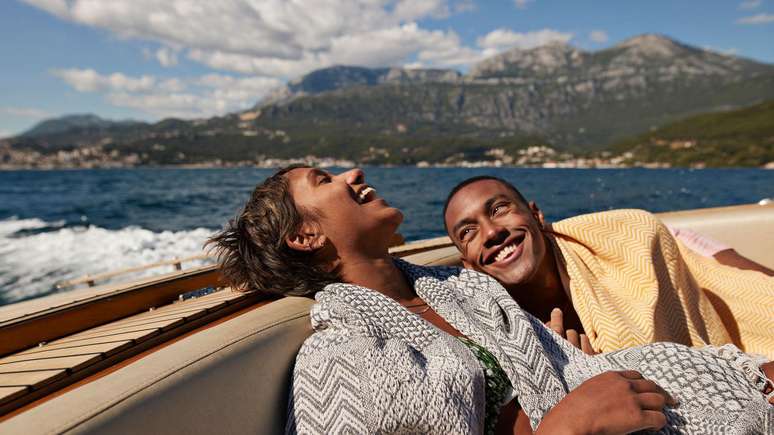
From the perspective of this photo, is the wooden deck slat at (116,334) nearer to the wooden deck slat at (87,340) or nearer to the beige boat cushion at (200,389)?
the wooden deck slat at (87,340)

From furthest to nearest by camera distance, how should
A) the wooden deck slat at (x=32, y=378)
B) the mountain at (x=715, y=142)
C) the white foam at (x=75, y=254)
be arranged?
the mountain at (x=715, y=142)
the white foam at (x=75, y=254)
the wooden deck slat at (x=32, y=378)

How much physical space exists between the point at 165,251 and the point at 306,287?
11320mm

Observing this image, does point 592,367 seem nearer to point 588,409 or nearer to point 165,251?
point 588,409

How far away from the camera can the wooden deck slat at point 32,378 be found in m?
1.01

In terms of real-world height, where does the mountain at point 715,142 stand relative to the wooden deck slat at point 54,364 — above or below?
below

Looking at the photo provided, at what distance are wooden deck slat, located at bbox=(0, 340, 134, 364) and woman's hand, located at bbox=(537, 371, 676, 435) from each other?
0.98 m

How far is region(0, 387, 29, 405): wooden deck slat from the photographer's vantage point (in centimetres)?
95

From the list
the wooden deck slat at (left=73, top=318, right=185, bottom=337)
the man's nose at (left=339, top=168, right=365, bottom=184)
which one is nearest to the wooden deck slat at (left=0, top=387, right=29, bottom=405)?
the wooden deck slat at (left=73, top=318, right=185, bottom=337)

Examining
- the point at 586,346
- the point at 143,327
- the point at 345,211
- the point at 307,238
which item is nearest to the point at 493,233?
the point at 586,346

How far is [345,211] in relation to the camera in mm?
1726

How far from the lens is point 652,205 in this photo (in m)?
29.3

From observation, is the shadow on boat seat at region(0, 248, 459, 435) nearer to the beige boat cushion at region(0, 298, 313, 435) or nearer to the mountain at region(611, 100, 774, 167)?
the beige boat cushion at region(0, 298, 313, 435)

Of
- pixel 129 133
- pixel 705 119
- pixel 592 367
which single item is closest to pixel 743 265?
pixel 592 367

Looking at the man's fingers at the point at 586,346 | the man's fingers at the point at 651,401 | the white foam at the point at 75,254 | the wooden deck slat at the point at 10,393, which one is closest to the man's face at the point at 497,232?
the man's fingers at the point at 586,346
